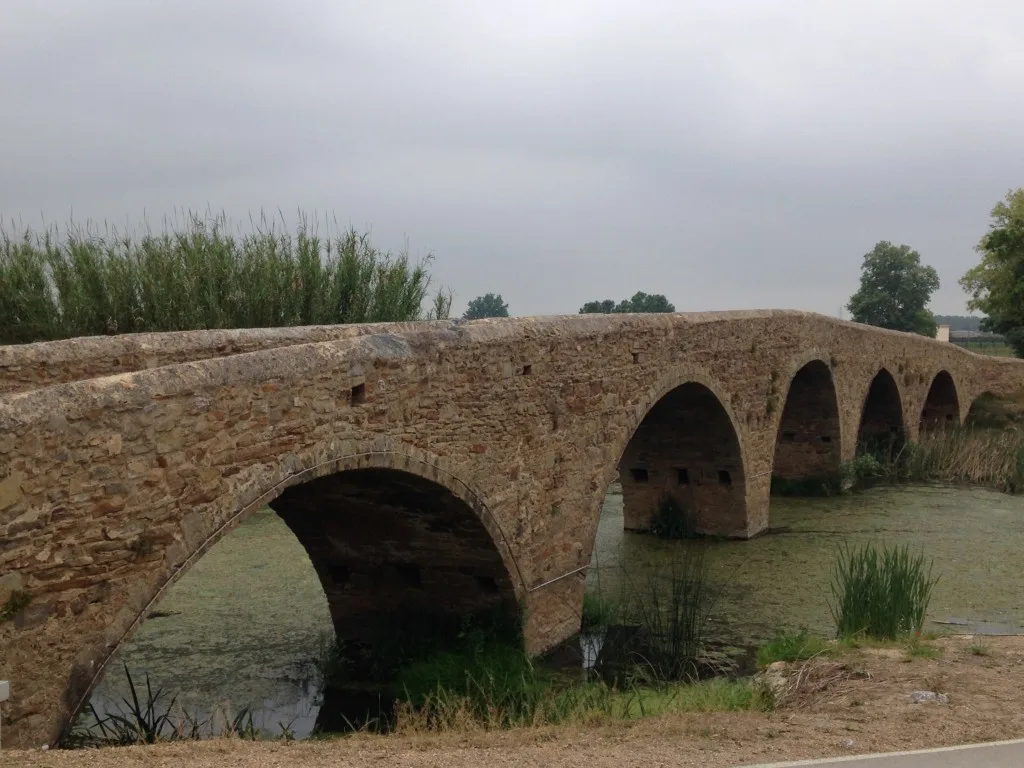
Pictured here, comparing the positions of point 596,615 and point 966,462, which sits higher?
point 966,462

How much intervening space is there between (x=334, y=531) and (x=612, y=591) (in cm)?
374

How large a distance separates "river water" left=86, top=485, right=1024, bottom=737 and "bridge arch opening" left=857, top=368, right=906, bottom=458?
4.19 meters

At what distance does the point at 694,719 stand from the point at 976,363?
22663 millimetres

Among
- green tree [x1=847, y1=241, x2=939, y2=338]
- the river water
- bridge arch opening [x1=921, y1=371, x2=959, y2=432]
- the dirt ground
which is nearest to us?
the dirt ground

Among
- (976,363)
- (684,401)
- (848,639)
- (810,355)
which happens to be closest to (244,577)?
(684,401)

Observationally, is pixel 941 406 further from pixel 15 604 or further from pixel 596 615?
pixel 15 604

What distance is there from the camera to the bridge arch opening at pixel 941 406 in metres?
24.4

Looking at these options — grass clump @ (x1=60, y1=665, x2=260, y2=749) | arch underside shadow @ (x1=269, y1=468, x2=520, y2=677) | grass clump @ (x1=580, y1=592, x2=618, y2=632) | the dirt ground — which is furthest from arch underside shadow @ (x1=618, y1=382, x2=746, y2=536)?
grass clump @ (x1=60, y1=665, x2=260, y2=749)

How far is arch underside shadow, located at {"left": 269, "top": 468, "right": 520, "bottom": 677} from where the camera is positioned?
27.4ft

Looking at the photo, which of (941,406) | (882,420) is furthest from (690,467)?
(941,406)

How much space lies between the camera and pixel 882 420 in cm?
2125

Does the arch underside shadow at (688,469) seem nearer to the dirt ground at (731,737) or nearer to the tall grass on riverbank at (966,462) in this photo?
the tall grass on riverbank at (966,462)

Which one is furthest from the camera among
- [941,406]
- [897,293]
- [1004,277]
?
[897,293]

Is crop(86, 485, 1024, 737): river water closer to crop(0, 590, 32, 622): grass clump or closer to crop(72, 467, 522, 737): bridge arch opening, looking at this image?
crop(72, 467, 522, 737): bridge arch opening
